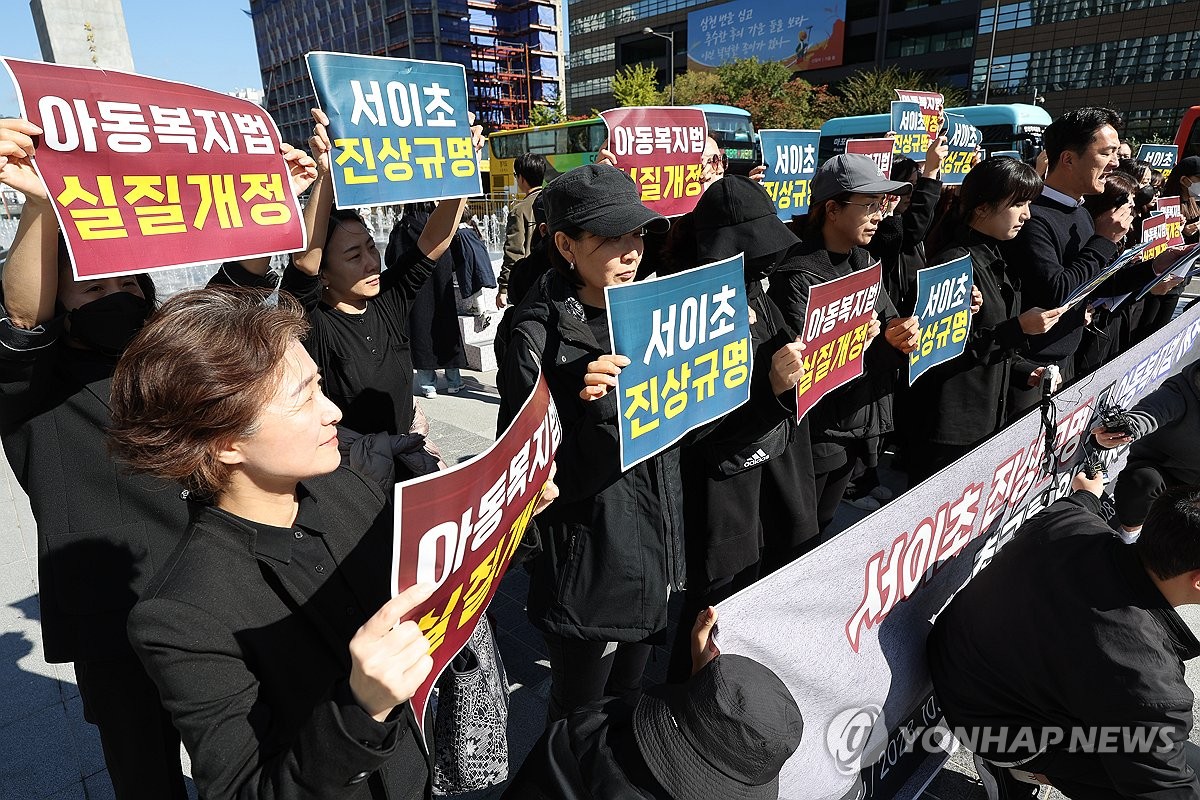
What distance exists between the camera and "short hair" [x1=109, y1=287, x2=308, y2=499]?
3.61 ft

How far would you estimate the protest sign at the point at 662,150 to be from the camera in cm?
393

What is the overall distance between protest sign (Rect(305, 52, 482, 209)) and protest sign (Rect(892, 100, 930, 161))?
4867mm

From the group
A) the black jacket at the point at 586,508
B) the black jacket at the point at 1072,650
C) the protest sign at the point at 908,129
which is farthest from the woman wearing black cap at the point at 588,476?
the protest sign at the point at 908,129

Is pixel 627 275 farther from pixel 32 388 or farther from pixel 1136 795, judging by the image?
pixel 1136 795

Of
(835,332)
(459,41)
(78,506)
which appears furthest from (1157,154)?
(459,41)

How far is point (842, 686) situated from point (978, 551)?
99 cm

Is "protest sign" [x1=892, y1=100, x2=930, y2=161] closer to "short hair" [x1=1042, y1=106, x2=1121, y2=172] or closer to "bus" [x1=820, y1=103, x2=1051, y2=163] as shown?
"short hair" [x1=1042, y1=106, x2=1121, y2=172]

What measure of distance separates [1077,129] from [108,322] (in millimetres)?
4650

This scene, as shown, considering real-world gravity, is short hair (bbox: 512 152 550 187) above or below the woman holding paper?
above

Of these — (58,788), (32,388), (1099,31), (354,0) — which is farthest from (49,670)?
(354,0)

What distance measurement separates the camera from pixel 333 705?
3.10ft

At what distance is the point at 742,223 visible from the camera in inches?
95.3

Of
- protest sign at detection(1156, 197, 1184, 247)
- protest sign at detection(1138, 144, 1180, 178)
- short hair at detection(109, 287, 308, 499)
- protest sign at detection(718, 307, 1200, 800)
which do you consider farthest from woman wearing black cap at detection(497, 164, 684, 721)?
protest sign at detection(1138, 144, 1180, 178)

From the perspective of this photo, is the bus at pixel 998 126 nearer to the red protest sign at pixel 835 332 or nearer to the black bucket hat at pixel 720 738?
the red protest sign at pixel 835 332
